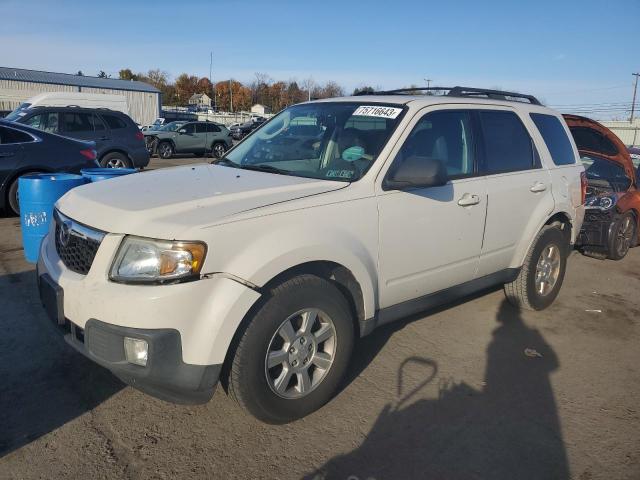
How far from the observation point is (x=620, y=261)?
24.3 feet

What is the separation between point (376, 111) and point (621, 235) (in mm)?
5219

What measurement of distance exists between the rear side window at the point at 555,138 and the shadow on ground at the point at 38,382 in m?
4.13

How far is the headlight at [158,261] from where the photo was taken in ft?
8.20

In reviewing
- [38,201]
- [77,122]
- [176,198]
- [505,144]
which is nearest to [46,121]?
[77,122]

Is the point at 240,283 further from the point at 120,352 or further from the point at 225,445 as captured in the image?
the point at 225,445

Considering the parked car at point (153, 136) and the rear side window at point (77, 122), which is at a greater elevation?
the rear side window at point (77, 122)

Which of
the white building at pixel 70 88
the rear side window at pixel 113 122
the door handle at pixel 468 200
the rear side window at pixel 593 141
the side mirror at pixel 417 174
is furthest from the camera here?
the white building at pixel 70 88

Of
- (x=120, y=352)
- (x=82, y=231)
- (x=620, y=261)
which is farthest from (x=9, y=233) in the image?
(x=620, y=261)

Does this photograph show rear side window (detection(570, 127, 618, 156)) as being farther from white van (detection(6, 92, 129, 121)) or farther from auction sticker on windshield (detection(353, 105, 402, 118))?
white van (detection(6, 92, 129, 121))

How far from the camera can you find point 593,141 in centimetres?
750

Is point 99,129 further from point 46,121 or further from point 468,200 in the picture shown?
point 468,200

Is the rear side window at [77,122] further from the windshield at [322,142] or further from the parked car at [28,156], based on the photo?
the windshield at [322,142]

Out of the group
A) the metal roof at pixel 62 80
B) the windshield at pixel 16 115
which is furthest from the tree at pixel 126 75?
the windshield at pixel 16 115

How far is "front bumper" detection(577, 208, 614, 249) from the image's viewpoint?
704cm
